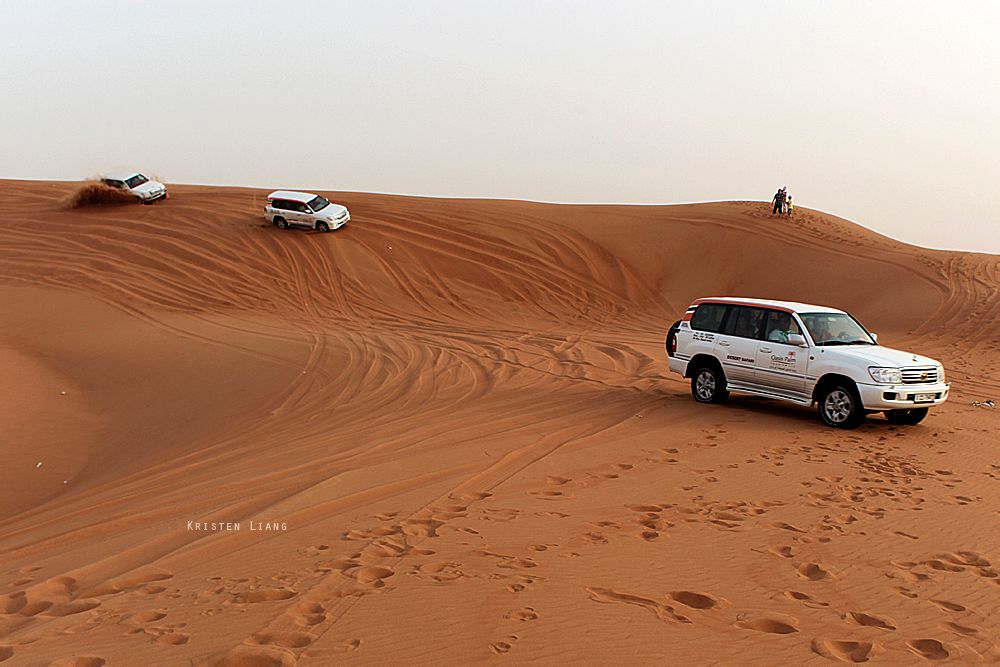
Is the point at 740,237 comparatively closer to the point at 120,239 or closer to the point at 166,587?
the point at 120,239

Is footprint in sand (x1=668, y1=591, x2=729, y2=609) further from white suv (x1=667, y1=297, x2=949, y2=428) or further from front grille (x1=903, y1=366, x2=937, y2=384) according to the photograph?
front grille (x1=903, y1=366, x2=937, y2=384)

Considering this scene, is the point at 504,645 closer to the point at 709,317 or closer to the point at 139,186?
the point at 709,317

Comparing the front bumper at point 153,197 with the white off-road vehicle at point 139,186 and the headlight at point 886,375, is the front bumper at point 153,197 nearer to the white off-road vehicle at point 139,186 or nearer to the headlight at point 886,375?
the white off-road vehicle at point 139,186

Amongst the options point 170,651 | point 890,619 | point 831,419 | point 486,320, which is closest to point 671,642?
point 890,619

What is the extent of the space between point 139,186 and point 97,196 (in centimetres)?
191

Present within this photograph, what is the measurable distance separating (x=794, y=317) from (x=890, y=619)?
8574 millimetres

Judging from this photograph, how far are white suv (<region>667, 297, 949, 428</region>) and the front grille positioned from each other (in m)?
0.01

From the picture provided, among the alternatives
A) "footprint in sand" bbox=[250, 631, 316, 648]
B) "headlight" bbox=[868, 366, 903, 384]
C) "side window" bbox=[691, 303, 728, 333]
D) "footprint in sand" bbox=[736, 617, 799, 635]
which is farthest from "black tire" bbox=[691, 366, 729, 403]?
"footprint in sand" bbox=[250, 631, 316, 648]

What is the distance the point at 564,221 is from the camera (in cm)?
4309

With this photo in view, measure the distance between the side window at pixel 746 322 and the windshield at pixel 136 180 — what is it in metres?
33.1

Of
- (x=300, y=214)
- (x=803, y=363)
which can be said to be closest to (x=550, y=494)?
(x=803, y=363)

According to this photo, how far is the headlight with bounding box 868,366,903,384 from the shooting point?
12.3m

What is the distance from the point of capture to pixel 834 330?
13703 millimetres

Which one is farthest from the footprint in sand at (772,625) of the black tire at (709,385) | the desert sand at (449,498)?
the black tire at (709,385)
